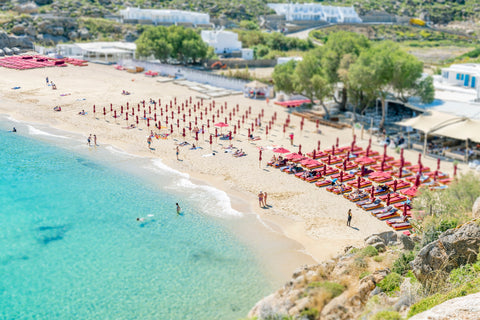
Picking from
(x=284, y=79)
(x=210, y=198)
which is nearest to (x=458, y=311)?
(x=210, y=198)

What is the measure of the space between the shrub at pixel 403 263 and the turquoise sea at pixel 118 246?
6.89 meters

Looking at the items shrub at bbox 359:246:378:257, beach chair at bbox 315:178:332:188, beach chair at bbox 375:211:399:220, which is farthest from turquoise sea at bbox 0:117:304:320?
beach chair at bbox 375:211:399:220

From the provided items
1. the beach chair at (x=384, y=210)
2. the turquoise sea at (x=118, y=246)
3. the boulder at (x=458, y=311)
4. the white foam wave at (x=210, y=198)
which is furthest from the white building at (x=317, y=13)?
the boulder at (x=458, y=311)

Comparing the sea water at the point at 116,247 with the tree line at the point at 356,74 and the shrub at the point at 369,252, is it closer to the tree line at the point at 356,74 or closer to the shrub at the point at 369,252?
the shrub at the point at 369,252

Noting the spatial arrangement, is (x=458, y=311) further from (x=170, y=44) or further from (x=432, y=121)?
(x=170, y=44)

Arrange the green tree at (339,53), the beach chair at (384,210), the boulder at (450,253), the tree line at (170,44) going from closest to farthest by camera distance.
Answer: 1. the boulder at (450,253)
2. the beach chair at (384,210)
3. the green tree at (339,53)
4. the tree line at (170,44)

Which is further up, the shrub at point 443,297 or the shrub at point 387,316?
the shrub at point 443,297

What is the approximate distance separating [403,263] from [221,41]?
78.3 meters

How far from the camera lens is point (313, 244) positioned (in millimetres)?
25797

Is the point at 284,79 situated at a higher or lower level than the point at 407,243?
higher

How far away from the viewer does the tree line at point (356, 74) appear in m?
44.9

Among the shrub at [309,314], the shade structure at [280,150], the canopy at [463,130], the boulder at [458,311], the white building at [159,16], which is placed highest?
the white building at [159,16]

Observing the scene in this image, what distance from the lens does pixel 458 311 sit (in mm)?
9609

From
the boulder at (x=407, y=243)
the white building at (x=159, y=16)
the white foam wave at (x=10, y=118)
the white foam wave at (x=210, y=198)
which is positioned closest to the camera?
the boulder at (x=407, y=243)
